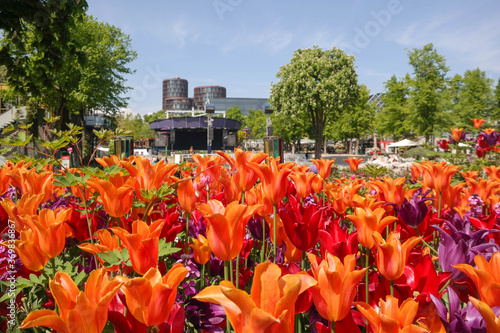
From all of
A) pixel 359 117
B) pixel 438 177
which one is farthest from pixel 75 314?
pixel 359 117

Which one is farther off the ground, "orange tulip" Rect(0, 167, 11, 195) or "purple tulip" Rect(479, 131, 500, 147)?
"purple tulip" Rect(479, 131, 500, 147)

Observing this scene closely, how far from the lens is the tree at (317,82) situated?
23.8 m

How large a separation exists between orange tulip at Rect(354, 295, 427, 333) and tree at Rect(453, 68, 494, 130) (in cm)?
1867

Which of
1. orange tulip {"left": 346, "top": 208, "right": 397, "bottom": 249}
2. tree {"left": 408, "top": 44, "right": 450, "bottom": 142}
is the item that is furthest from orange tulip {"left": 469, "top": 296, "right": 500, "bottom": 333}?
tree {"left": 408, "top": 44, "right": 450, "bottom": 142}

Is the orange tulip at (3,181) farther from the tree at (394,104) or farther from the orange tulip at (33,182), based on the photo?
the tree at (394,104)

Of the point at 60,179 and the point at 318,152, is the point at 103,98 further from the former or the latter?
the point at 60,179

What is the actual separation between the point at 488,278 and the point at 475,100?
81.1 ft

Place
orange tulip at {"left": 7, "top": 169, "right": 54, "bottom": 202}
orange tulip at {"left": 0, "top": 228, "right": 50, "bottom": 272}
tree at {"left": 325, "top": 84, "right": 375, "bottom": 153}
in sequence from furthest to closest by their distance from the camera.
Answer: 1. tree at {"left": 325, "top": 84, "right": 375, "bottom": 153}
2. orange tulip at {"left": 7, "top": 169, "right": 54, "bottom": 202}
3. orange tulip at {"left": 0, "top": 228, "right": 50, "bottom": 272}

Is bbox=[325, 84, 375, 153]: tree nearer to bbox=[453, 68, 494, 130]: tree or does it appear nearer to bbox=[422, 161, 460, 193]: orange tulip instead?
bbox=[453, 68, 494, 130]: tree

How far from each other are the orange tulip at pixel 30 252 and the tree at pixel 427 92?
28.1 metres

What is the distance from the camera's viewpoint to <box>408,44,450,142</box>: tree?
25844 mm

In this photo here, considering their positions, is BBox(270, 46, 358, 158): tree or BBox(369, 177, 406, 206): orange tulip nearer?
BBox(369, 177, 406, 206): orange tulip

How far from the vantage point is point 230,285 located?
655 mm

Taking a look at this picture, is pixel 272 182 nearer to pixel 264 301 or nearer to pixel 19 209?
pixel 264 301
